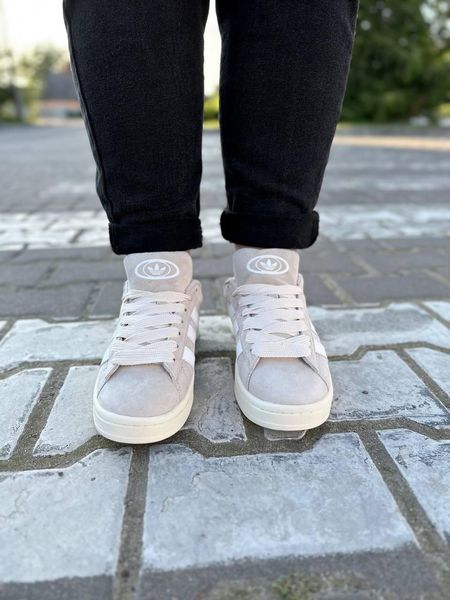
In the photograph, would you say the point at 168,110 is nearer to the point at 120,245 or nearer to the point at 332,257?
the point at 120,245

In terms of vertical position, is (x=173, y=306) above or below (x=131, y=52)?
below

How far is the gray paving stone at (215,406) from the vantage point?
2.84 feet

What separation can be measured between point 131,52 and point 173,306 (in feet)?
1.46

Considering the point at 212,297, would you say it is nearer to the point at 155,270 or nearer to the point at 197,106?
the point at 155,270

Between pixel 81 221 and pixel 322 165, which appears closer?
pixel 322 165

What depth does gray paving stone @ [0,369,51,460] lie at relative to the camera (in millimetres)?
853

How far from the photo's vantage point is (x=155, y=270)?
0.98 meters

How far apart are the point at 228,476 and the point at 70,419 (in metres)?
0.32

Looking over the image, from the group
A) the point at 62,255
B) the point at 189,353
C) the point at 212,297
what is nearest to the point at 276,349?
the point at 189,353

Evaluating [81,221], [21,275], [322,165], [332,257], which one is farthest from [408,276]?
[81,221]

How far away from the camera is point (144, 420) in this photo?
0.81m

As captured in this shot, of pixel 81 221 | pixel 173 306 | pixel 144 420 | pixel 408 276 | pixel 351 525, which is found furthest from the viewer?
pixel 81 221

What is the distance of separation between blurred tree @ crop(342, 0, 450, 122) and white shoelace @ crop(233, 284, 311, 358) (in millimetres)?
15537

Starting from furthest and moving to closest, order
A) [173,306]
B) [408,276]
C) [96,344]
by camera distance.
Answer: [408,276], [96,344], [173,306]
